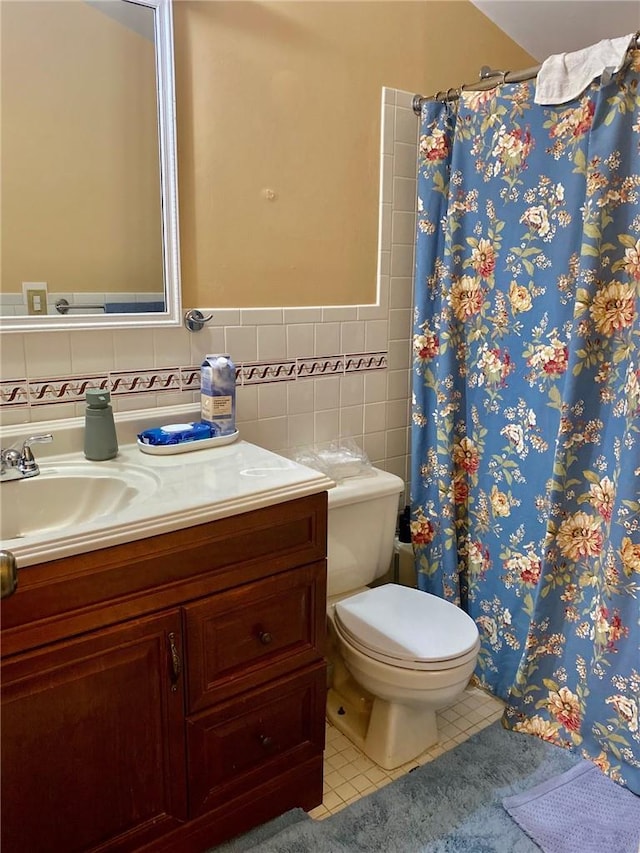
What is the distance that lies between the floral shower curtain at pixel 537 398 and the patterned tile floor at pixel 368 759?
0.26ft

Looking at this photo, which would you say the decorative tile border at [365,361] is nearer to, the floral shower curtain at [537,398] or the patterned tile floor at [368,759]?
the floral shower curtain at [537,398]

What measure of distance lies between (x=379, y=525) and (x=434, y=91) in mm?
1381

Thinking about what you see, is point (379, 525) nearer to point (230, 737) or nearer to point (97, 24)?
point (230, 737)

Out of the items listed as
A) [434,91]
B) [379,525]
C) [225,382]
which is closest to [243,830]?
[379,525]

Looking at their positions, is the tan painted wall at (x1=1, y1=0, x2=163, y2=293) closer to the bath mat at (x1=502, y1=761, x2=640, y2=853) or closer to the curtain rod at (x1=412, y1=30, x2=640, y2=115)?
the curtain rod at (x1=412, y1=30, x2=640, y2=115)

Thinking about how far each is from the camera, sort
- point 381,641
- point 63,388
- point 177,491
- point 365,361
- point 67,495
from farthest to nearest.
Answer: point 365,361
point 381,641
point 63,388
point 67,495
point 177,491

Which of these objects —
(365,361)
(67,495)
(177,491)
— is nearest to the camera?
(177,491)

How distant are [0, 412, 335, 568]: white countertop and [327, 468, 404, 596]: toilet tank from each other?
0.34m

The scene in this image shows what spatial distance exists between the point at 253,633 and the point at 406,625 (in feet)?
1.63

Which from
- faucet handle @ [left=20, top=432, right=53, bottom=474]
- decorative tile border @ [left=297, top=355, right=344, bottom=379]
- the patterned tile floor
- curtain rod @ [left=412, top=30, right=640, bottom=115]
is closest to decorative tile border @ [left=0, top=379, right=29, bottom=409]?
faucet handle @ [left=20, top=432, right=53, bottom=474]

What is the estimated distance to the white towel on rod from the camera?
1.43m

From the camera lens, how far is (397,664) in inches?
60.9

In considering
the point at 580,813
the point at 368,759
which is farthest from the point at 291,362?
the point at 580,813

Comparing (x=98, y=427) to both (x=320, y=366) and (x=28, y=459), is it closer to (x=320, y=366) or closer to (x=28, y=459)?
(x=28, y=459)
